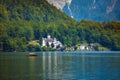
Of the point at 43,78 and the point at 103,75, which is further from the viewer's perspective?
the point at 103,75

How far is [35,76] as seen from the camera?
9094 centimetres

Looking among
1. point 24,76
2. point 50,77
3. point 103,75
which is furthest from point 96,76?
point 24,76

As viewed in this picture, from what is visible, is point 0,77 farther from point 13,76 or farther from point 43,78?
point 43,78

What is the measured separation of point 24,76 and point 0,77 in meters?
5.54

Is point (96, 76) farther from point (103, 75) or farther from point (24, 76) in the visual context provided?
point (24, 76)

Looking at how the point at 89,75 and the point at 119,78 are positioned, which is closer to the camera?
the point at 119,78

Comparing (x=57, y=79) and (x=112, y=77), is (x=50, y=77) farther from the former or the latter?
(x=112, y=77)

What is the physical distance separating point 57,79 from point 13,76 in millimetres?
10712

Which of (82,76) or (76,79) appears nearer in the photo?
(76,79)

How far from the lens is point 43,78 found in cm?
8738

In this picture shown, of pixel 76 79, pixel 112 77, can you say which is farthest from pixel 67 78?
pixel 112 77

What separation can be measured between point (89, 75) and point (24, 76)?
49.0 feet

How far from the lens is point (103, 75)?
93.6 meters

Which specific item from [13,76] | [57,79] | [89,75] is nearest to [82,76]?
[89,75]
